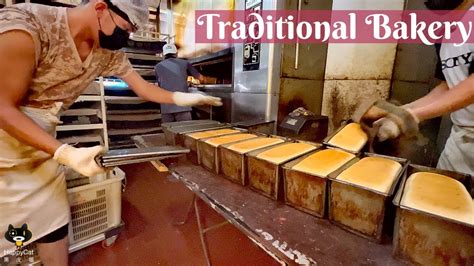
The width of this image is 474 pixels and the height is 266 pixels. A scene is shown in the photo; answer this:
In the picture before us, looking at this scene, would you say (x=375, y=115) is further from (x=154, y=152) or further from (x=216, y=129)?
(x=154, y=152)

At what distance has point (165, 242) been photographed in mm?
1967

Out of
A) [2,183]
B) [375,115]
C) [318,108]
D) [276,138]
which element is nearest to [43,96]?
[2,183]

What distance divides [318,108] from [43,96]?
247cm

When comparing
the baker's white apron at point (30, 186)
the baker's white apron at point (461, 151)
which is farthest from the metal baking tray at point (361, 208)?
the baker's white apron at point (30, 186)

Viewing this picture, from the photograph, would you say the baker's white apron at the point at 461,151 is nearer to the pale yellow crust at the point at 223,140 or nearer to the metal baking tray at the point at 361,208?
the metal baking tray at the point at 361,208

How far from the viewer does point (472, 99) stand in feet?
3.10

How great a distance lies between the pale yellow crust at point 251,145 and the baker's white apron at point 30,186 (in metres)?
1.01

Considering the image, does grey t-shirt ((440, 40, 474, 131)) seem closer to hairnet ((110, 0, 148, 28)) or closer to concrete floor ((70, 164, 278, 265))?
concrete floor ((70, 164, 278, 265))

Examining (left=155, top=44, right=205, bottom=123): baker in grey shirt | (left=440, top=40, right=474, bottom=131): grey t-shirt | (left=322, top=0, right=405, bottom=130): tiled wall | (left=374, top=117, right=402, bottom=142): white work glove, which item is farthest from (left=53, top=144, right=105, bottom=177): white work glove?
(left=155, top=44, right=205, bottom=123): baker in grey shirt

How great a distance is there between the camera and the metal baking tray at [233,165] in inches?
43.0

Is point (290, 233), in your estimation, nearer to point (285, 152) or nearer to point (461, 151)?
point (285, 152)

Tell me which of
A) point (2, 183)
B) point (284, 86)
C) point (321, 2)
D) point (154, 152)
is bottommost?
point (2, 183)

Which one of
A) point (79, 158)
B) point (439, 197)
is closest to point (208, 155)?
point (79, 158)

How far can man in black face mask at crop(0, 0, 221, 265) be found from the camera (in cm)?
92
